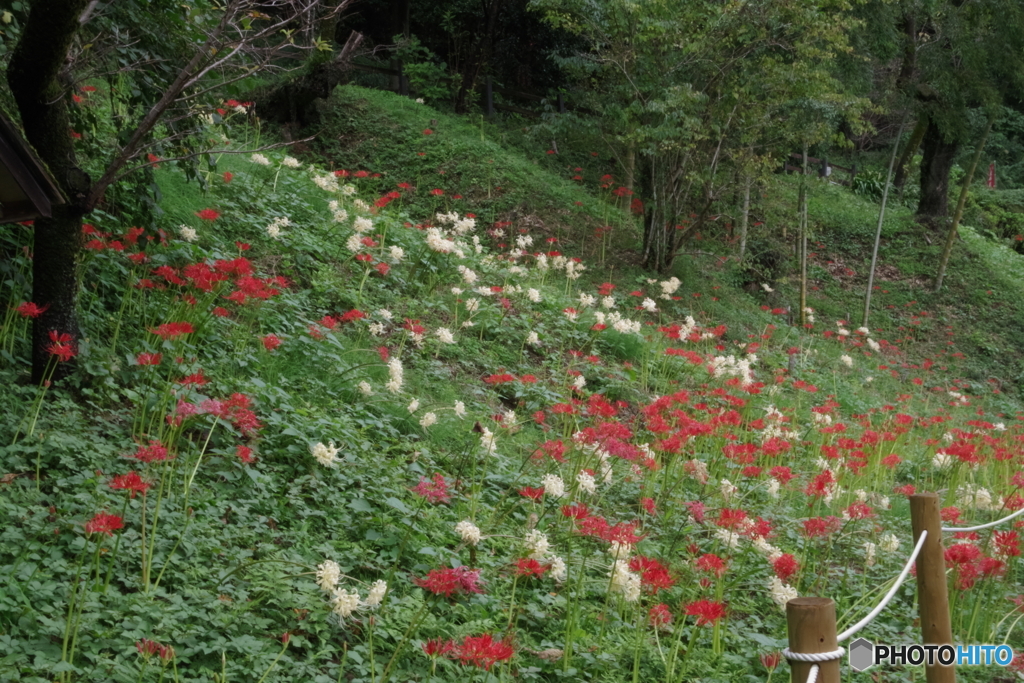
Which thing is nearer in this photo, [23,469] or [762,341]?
[23,469]

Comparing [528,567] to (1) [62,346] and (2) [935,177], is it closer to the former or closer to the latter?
(1) [62,346]

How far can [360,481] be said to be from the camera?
3996 millimetres

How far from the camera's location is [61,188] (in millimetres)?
3926

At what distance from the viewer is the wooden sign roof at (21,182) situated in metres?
3.22

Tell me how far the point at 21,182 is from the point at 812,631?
131 inches

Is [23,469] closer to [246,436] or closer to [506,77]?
[246,436]

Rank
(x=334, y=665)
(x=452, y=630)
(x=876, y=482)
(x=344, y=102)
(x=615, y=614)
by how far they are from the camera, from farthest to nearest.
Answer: (x=344, y=102), (x=876, y=482), (x=615, y=614), (x=452, y=630), (x=334, y=665)

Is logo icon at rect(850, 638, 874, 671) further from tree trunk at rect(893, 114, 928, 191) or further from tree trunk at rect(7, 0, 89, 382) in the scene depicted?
tree trunk at rect(893, 114, 928, 191)

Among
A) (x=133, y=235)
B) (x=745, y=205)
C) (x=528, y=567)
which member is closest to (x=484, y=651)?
(x=528, y=567)

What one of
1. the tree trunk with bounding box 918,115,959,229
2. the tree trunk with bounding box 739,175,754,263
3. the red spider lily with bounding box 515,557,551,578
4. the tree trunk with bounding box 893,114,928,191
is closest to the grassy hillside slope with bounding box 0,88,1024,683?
the red spider lily with bounding box 515,557,551,578

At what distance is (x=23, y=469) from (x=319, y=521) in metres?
1.21

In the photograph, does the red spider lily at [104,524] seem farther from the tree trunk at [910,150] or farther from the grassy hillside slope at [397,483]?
the tree trunk at [910,150]

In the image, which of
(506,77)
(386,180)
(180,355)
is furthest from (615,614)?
Result: (506,77)

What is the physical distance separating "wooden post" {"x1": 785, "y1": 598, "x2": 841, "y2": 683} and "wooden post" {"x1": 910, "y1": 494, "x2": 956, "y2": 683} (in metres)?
1.08
